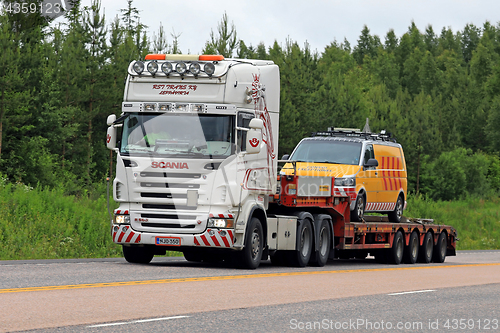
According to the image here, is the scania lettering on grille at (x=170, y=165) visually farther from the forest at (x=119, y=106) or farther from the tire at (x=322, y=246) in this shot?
the forest at (x=119, y=106)

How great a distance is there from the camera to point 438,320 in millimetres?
9531

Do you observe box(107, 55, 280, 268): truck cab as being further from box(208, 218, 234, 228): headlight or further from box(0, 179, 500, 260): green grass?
box(0, 179, 500, 260): green grass

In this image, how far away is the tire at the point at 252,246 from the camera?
50.6ft

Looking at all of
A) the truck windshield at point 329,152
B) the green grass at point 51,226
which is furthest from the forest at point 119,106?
the truck windshield at point 329,152

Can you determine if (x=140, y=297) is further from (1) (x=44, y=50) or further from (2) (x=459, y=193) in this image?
(2) (x=459, y=193)

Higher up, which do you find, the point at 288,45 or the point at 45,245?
the point at 288,45

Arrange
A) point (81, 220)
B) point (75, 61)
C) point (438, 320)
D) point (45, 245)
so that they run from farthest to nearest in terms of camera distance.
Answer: point (75, 61) → point (81, 220) → point (45, 245) → point (438, 320)

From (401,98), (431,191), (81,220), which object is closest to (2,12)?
(81,220)

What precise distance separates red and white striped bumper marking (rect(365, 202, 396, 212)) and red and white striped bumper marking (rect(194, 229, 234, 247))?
6.91m

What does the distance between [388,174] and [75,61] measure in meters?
27.7

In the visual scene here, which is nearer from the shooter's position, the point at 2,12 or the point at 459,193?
the point at 2,12

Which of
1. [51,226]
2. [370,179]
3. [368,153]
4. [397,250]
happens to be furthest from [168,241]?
[397,250]

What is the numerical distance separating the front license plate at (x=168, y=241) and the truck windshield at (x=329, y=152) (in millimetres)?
6474

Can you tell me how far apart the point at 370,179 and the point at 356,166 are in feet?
2.39
